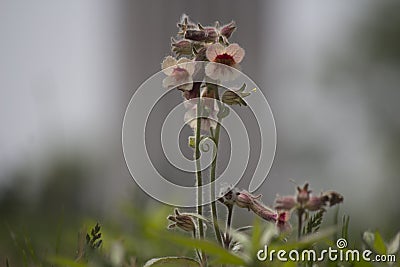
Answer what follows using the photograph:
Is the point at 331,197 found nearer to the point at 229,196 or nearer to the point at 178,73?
the point at 229,196

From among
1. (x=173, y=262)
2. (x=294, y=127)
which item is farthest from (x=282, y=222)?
(x=294, y=127)

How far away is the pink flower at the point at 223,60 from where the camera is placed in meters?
0.92

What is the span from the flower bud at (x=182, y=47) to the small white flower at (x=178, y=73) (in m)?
0.02

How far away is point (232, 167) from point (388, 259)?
0.89 ft

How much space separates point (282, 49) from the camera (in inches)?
319

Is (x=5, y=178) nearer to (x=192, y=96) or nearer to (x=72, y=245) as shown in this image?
(x=72, y=245)

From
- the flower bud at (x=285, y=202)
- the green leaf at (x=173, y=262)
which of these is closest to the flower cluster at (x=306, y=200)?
the flower bud at (x=285, y=202)

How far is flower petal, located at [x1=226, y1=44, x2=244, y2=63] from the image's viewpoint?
93cm

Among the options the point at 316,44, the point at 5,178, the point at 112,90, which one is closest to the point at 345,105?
the point at 316,44

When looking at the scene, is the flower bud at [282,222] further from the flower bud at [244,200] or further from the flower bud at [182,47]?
the flower bud at [182,47]
